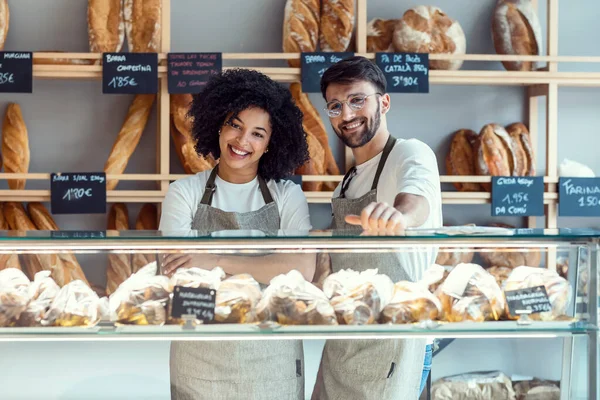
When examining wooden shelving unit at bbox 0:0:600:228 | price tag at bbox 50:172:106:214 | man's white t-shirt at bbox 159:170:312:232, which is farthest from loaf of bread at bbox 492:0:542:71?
price tag at bbox 50:172:106:214

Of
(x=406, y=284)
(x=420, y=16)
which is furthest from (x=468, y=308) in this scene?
(x=420, y=16)

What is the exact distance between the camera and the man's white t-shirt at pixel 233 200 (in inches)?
56.8

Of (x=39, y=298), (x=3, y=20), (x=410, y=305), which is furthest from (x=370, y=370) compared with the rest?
(x=3, y=20)

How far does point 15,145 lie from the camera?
2.28 m

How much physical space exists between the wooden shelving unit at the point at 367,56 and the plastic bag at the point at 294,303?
1.20m

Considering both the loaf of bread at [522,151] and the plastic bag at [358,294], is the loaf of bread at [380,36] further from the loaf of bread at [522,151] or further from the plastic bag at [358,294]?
the plastic bag at [358,294]

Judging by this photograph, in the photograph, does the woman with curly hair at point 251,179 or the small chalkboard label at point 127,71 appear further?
the small chalkboard label at point 127,71

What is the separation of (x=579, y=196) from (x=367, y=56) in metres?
0.88

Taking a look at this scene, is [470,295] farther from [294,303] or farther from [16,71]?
[16,71]

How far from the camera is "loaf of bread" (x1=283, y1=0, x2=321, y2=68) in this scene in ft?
7.61

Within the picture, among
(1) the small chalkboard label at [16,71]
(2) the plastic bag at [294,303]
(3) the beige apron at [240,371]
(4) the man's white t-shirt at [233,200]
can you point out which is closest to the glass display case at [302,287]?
(2) the plastic bag at [294,303]

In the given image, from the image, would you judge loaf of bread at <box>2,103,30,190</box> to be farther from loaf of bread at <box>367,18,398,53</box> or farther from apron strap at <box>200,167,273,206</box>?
loaf of bread at <box>367,18,398,53</box>

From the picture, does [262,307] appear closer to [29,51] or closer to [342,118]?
[342,118]

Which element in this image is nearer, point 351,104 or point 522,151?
point 351,104
